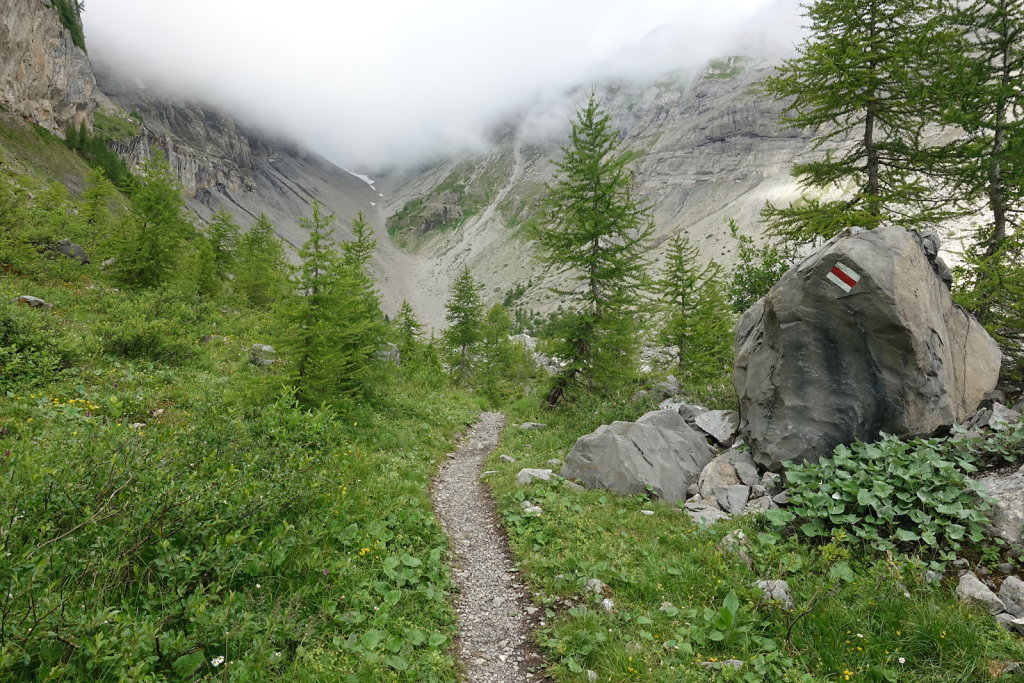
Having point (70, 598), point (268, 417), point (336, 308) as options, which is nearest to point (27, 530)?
point (70, 598)

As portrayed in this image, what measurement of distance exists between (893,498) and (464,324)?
28724mm

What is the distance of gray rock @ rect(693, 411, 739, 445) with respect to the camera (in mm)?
11812

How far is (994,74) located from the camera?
1341cm

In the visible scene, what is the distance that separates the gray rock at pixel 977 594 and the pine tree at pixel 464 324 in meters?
28.8

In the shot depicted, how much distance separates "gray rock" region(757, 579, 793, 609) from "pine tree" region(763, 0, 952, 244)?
429 inches

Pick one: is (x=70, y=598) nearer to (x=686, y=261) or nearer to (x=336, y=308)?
(x=336, y=308)

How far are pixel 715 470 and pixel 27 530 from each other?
37.2 ft

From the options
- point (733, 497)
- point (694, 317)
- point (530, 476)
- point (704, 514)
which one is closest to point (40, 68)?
point (694, 317)

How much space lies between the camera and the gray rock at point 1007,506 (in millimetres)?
6258

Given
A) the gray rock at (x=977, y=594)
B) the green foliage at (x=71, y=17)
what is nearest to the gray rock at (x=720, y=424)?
the gray rock at (x=977, y=594)

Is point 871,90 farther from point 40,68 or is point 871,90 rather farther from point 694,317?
point 40,68

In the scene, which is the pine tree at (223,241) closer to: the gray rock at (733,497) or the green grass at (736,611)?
the green grass at (736,611)

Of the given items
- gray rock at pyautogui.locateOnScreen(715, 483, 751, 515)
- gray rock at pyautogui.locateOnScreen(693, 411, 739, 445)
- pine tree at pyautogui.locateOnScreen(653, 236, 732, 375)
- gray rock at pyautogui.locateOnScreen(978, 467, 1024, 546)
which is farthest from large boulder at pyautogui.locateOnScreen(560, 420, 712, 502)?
pine tree at pyautogui.locateOnScreen(653, 236, 732, 375)

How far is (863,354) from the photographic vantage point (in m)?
9.16
